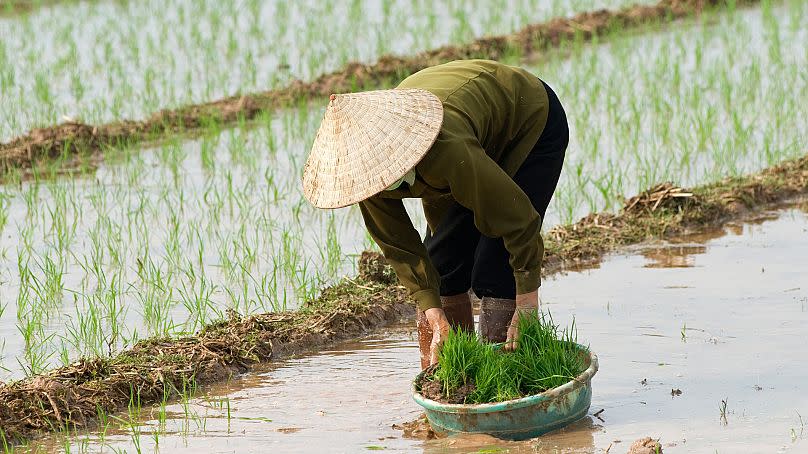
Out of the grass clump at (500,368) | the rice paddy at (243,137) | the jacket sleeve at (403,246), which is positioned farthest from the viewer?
the rice paddy at (243,137)

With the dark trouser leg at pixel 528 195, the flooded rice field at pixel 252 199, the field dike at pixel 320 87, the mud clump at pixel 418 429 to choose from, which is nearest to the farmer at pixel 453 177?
the dark trouser leg at pixel 528 195

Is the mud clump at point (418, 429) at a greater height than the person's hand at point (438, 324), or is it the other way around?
the person's hand at point (438, 324)

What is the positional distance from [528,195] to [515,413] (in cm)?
62

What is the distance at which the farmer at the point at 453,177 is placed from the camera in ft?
9.34

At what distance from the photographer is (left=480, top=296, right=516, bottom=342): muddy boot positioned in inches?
134

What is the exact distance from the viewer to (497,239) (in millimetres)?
3254

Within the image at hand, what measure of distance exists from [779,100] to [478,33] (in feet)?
9.66

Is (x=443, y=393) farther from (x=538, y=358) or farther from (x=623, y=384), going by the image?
(x=623, y=384)

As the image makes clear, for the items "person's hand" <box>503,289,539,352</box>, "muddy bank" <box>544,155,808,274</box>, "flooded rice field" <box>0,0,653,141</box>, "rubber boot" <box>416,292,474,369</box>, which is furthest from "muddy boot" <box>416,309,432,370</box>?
"flooded rice field" <box>0,0,653,141</box>

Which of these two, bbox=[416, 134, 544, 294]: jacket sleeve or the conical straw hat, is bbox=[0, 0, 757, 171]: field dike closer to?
the conical straw hat

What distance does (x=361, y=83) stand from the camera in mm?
7672

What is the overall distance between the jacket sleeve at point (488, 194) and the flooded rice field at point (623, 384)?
1.73 ft

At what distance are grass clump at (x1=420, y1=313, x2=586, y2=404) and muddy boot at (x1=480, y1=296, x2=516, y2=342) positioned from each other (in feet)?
0.50

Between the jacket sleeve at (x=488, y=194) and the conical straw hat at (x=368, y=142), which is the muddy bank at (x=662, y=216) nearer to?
the jacket sleeve at (x=488, y=194)
